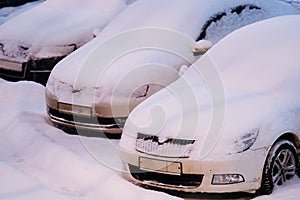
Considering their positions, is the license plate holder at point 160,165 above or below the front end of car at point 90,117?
above

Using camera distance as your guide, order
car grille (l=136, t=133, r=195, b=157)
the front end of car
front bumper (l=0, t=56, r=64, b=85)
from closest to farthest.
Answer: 1. car grille (l=136, t=133, r=195, b=157)
2. the front end of car
3. front bumper (l=0, t=56, r=64, b=85)

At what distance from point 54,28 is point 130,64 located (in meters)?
2.93

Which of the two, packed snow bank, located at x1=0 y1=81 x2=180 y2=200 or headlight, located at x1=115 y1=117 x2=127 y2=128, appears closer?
packed snow bank, located at x1=0 y1=81 x2=180 y2=200

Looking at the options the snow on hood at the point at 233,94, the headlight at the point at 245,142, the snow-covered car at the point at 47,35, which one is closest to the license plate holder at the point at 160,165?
the snow on hood at the point at 233,94

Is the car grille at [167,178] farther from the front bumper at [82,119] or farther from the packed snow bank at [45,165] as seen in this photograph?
the front bumper at [82,119]

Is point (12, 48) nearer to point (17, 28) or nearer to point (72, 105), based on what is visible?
point (17, 28)

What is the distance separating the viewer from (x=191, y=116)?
16.4ft

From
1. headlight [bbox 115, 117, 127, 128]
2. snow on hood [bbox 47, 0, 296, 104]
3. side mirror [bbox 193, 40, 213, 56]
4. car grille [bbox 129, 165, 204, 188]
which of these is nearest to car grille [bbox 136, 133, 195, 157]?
car grille [bbox 129, 165, 204, 188]

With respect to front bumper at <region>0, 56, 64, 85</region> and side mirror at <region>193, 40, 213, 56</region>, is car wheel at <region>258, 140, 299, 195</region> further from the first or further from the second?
front bumper at <region>0, 56, 64, 85</region>

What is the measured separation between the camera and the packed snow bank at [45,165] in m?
4.80

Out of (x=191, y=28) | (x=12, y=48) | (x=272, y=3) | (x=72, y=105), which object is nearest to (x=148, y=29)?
(x=191, y=28)

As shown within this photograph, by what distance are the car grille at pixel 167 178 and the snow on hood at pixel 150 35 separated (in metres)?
1.41

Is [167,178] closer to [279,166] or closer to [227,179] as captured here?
[227,179]

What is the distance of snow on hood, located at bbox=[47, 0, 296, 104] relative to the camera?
253 inches
